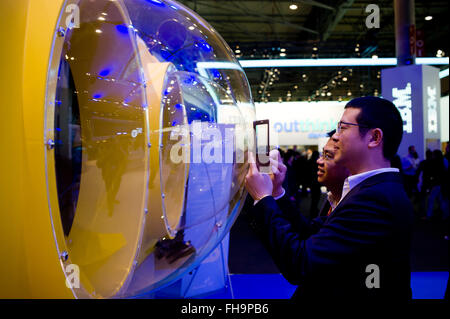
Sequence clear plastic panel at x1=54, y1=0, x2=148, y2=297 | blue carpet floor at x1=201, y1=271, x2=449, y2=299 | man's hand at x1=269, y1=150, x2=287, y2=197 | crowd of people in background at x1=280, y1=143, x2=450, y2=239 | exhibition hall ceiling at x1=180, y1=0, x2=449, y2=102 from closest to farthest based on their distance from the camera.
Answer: clear plastic panel at x1=54, y1=0, x2=148, y2=297
man's hand at x1=269, y1=150, x2=287, y2=197
blue carpet floor at x1=201, y1=271, x2=449, y2=299
crowd of people in background at x1=280, y1=143, x2=450, y2=239
exhibition hall ceiling at x1=180, y1=0, x2=449, y2=102

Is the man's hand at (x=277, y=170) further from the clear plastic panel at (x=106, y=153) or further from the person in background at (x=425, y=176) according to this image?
the person in background at (x=425, y=176)

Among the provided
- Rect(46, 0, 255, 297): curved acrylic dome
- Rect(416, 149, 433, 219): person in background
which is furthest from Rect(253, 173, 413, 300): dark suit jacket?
Rect(416, 149, 433, 219): person in background

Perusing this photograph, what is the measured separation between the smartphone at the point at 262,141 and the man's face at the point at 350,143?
0.24 meters

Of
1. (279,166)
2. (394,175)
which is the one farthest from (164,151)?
(394,175)

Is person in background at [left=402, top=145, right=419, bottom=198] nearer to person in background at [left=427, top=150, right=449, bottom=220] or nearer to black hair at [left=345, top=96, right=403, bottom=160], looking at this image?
person in background at [left=427, top=150, right=449, bottom=220]

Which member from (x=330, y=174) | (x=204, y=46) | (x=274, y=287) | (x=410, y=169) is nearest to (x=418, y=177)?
(x=410, y=169)

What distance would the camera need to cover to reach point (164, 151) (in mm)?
928

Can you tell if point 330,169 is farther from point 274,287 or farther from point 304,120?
point 304,120

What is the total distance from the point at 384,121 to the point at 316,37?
918 cm

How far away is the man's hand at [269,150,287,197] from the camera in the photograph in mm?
→ 1084

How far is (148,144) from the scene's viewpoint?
0.82m

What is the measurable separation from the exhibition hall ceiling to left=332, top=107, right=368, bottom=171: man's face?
471 centimetres

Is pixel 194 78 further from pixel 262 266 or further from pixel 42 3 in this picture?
pixel 262 266

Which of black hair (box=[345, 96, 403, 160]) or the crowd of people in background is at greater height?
black hair (box=[345, 96, 403, 160])
